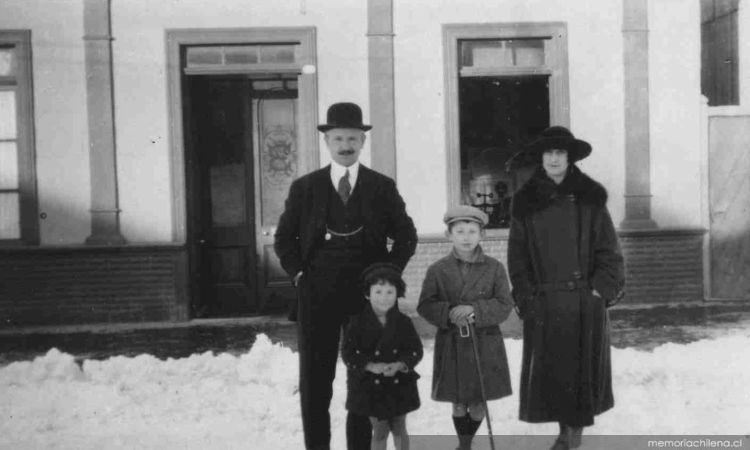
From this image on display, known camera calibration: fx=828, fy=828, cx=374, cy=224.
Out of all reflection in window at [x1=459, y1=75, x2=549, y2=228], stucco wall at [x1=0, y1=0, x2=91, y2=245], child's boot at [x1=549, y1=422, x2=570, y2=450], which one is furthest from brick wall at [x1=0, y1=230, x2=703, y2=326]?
child's boot at [x1=549, y1=422, x2=570, y2=450]

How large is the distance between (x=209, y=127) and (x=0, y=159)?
216 centimetres

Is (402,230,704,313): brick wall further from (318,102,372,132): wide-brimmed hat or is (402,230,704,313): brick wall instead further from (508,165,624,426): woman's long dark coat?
(318,102,372,132): wide-brimmed hat

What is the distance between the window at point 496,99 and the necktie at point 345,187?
177 inches

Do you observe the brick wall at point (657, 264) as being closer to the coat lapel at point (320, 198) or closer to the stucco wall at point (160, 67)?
the stucco wall at point (160, 67)

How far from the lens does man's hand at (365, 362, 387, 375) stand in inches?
150

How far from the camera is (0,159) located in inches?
336

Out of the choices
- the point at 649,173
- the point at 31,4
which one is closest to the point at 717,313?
the point at 649,173

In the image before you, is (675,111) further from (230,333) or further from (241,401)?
(241,401)

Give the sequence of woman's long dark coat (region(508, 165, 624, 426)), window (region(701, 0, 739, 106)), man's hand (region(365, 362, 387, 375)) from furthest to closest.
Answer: window (region(701, 0, 739, 106)) < woman's long dark coat (region(508, 165, 624, 426)) < man's hand (region(365, 362, 387, 375))

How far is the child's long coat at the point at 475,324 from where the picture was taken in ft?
13.3

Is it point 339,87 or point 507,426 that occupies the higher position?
point 339,87

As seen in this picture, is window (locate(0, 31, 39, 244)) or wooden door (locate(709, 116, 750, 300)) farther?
wooden door (locate(709, 116, 750, 300))

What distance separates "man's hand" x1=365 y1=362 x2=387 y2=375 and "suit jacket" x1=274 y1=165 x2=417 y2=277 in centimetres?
55

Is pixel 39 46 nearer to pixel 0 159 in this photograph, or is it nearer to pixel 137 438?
pixel 0 159
